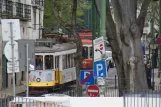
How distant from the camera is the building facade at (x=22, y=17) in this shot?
34.6m

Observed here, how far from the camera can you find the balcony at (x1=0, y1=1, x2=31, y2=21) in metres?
34.2

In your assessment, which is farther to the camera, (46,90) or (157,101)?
(46,90)

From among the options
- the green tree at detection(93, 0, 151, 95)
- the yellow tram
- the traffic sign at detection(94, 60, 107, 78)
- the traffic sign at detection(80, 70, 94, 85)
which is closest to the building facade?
the yellow tram

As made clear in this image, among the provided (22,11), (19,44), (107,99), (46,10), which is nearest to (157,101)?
(107,99)

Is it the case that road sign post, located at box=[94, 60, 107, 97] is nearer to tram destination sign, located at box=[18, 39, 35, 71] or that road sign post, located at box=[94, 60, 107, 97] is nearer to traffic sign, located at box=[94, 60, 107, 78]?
traffic sign, located at box=[94, 60, 107, 78]

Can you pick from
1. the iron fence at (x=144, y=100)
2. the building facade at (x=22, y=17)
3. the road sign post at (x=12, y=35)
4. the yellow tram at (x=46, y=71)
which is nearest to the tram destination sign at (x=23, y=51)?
the road sign post at (x=12, y=35)

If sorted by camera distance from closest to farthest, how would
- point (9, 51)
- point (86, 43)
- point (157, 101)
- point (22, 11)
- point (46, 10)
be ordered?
point (157, 101) → point (9, 51) → point (22, 11) → point (86, 43) → point (46, 10)

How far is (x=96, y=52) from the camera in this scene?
1464cm

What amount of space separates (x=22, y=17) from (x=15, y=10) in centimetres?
173

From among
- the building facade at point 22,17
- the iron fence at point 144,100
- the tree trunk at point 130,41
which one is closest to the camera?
the iron fence at point 144,100

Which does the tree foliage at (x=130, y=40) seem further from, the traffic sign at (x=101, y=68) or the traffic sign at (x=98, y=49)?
the traffic sign at (x=101, y=68)

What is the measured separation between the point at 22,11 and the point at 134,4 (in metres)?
23.6

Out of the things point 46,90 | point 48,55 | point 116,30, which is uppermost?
point 116,30

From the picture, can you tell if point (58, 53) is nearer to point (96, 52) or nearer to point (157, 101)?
point (96, 52)
